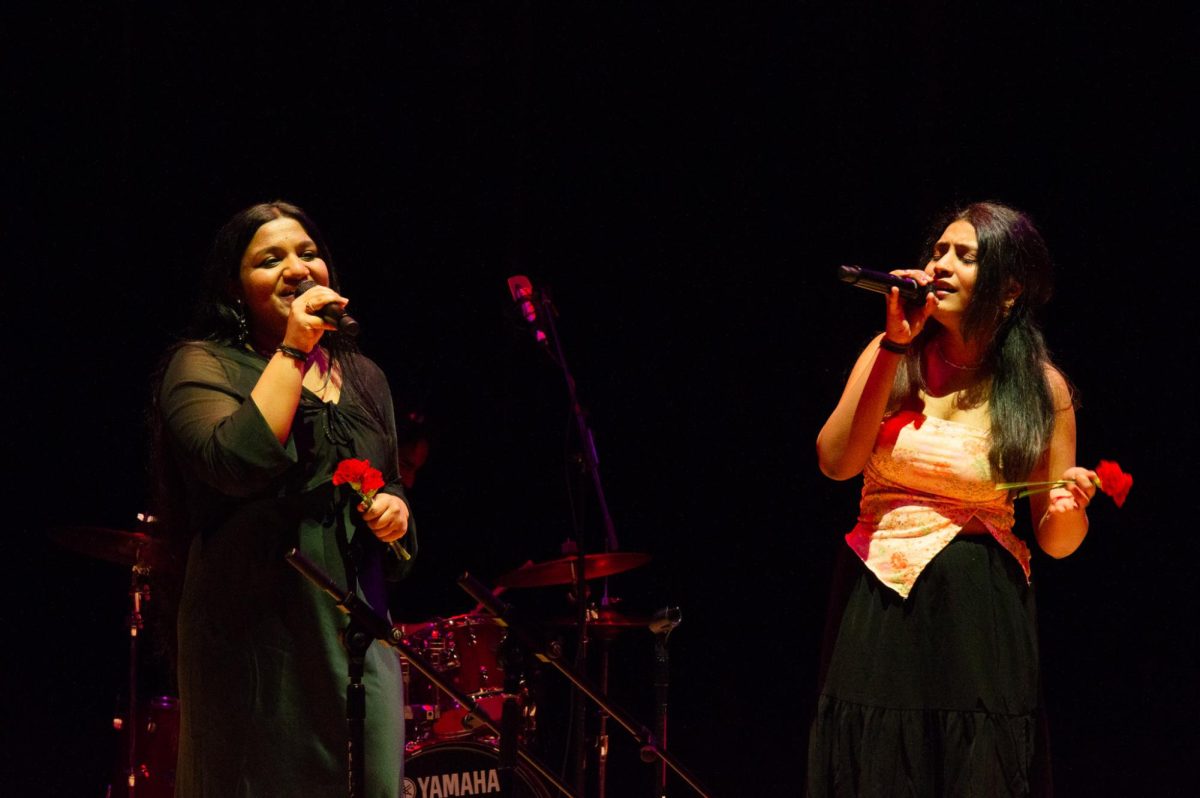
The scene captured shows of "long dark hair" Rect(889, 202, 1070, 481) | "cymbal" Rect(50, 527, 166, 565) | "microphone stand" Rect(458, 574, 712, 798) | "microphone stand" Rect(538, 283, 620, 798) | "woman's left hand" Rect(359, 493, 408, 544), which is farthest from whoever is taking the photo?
"microphone stand" Rect(538, 283, 620, 798)

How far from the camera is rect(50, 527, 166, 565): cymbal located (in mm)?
3596

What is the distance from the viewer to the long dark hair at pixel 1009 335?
2383 millimetres

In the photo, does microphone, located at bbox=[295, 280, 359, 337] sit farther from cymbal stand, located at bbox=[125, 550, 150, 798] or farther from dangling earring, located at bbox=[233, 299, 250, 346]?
cymbal stand, located at bbox=[125, 550, 150, 798]

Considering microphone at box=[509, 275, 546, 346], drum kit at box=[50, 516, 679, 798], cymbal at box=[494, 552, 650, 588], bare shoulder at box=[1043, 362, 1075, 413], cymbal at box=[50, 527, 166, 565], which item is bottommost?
drum kit at box=[50, 516, 679, 798]

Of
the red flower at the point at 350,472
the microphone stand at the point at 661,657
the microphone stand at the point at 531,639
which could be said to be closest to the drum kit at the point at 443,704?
the microphone stand at the point at 661,657

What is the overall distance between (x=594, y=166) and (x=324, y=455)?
276 centimetres

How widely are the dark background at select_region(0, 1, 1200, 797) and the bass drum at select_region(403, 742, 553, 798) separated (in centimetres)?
72

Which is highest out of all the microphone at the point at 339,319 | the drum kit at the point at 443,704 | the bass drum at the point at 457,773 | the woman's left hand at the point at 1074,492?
the microphone at the point at 339,319

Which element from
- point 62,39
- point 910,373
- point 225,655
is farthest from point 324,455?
point 62,39

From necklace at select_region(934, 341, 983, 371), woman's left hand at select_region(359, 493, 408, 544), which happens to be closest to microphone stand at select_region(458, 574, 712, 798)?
woman's left hand at select_region(359, 493, 408, 544)

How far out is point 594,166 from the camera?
475cm

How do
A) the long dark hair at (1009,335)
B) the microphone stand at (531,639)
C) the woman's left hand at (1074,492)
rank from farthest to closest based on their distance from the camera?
the long dark hair at (1009,335) → the woman's left hand at (1074,492) → the microphone stand at (531,639)

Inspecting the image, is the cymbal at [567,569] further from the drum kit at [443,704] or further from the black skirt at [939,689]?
the black skirt at [939,689]

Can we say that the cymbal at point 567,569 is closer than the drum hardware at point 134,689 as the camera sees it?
No
